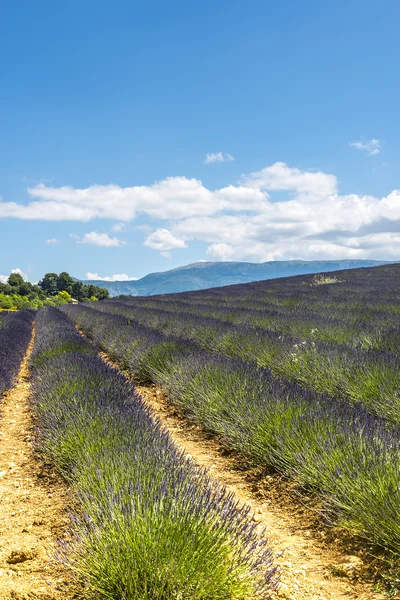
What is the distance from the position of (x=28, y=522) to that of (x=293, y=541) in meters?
1.43

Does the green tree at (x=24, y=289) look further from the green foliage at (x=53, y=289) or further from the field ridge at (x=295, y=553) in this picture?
the field ridge at (x=295, y=553)

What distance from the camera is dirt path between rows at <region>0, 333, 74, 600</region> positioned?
1743mm

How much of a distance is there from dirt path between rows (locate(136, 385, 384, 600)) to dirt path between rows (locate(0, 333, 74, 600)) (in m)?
0.96

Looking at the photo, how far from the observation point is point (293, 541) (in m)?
2.23

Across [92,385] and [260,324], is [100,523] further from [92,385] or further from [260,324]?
[260,324]

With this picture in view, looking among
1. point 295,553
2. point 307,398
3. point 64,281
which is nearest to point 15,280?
point 64,281

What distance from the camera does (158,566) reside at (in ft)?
4.86

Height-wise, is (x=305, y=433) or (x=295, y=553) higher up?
(x=305, y=433)

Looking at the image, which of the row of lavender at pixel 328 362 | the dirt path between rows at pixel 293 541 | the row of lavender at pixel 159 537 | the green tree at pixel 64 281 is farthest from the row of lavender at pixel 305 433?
the green tree at pixel 64 281

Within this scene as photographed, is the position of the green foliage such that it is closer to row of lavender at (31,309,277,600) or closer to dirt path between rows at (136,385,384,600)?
dirt path between rows at (136,385,384,600)

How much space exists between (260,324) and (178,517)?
22.6 feet

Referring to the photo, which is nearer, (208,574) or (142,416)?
(208,574)

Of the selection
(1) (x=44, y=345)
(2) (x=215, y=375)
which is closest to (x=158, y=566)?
(2) (x=215, y=375)

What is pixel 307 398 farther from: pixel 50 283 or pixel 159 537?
pixel 50 283
